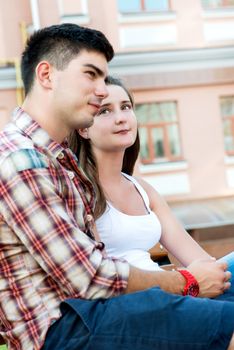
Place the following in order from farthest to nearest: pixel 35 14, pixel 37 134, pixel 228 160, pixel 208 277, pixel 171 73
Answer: pixel 228 160
pixel 171 73
pixel 35 14
pixel 208 277
pixel 37 134

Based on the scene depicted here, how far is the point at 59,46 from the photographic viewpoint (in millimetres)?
1509

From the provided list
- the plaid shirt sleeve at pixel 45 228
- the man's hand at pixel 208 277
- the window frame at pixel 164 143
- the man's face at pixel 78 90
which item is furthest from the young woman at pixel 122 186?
the window frame at pixel 164 143

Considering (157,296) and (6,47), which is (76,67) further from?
(6,47)

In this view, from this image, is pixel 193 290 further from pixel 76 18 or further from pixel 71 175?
pixel 76 18

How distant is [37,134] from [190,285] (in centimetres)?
55

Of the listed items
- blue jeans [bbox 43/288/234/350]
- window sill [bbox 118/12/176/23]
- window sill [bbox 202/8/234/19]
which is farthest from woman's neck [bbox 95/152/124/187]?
window sill [bbox 202/8/234/19]

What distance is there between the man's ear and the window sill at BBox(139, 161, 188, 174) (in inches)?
383

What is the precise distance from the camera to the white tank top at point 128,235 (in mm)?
1984

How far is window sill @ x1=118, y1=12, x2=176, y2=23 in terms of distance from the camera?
36.6 feet

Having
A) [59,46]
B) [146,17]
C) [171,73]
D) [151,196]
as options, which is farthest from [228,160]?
[59,46]

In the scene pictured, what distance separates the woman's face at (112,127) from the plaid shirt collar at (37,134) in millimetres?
716

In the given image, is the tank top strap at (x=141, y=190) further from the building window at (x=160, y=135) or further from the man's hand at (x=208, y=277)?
the building window at (x=160, y=135)

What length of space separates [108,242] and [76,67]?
0.71 metres

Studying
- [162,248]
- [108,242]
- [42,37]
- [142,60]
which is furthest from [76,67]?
[142,60]
